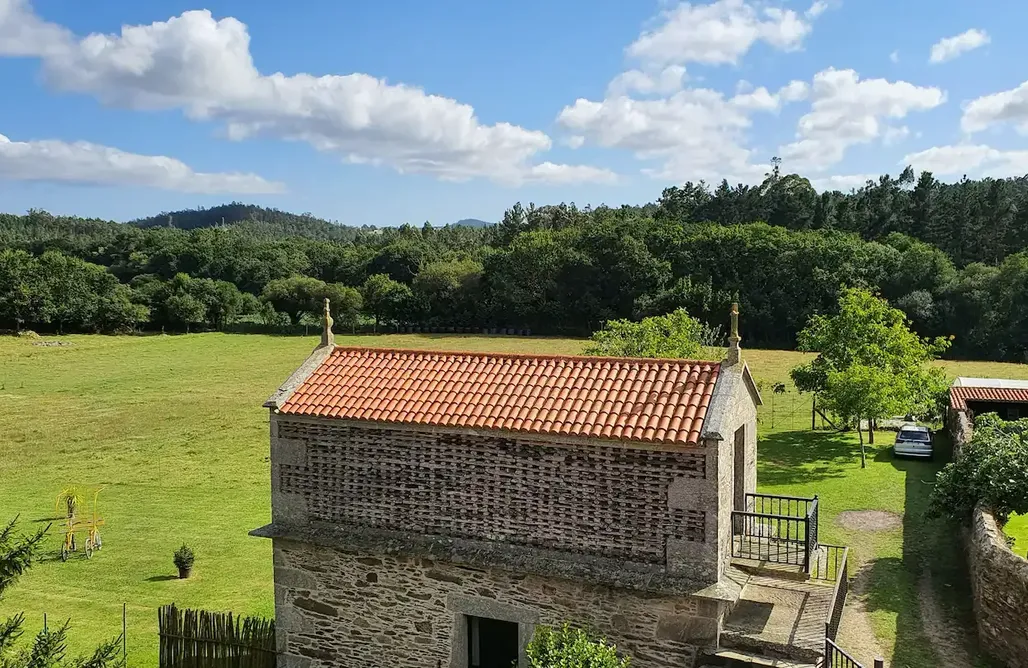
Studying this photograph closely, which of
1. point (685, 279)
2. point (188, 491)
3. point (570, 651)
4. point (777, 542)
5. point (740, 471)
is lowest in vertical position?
point (188, 491)

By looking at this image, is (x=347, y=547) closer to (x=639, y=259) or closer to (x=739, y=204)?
(x=639, y=259)

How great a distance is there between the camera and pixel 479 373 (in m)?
14.5

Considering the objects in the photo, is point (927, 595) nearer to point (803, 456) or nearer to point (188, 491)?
point (803, 456)

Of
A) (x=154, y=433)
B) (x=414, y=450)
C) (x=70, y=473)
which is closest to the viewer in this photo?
(x=414, y=450)

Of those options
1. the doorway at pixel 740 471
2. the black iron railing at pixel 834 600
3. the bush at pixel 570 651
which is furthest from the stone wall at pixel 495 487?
the black iron railing at pixel 834 600

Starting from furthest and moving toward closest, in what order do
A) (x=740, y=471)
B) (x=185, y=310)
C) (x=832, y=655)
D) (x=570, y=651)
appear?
(x=185, y=310), (x=740, y=471), (x=832, y=655), (x=570, y=651)

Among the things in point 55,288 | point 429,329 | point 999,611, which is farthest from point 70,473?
point 55,288

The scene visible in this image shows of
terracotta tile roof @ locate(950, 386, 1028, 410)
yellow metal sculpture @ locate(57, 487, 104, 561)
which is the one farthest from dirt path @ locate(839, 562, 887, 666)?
yellow metal sculpture @ locate(57, 487, 104, 561)

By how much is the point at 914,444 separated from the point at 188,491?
30.1m

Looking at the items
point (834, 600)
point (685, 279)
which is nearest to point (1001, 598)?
point (834, 600)

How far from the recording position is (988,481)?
1938cm

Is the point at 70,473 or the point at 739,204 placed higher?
the point at 739,204

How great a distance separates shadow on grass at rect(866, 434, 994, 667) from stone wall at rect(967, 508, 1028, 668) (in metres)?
0.48

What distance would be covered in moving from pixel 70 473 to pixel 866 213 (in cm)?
10107
